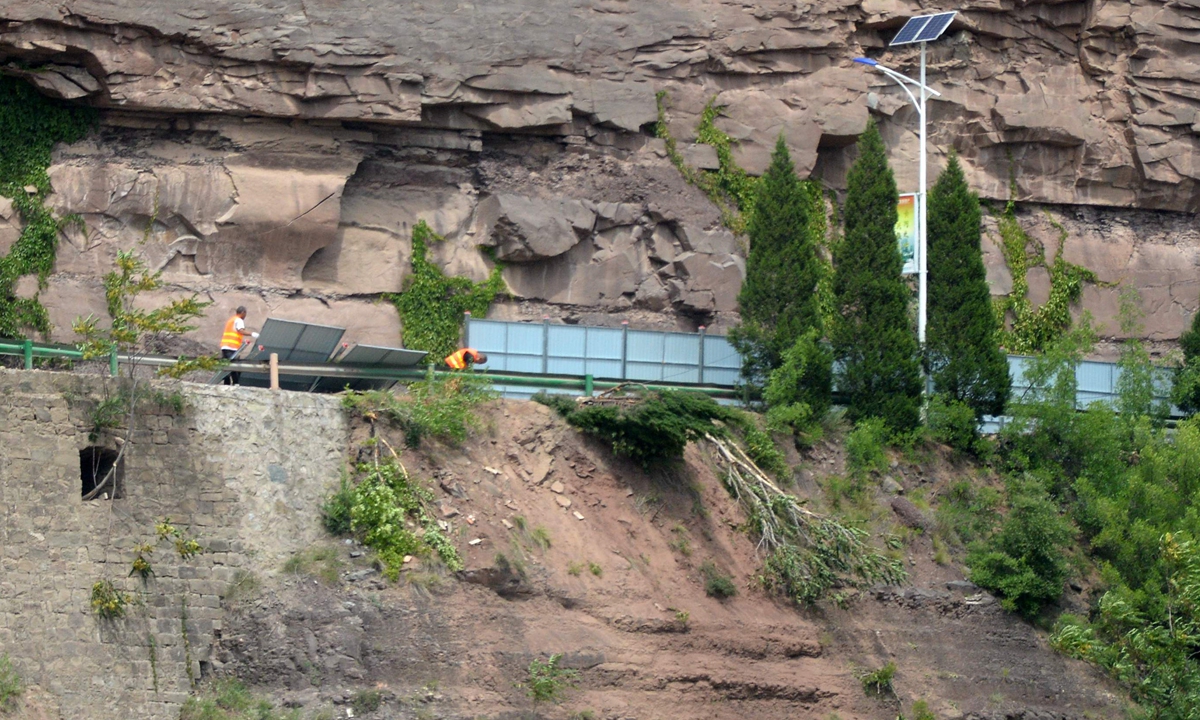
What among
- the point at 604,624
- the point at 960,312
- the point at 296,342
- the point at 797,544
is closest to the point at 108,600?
the point at 296,342

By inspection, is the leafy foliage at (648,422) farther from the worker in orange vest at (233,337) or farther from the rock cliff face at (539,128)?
the rock cliff face at (539,128)

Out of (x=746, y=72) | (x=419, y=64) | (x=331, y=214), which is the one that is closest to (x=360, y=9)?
(x=419, y=64)

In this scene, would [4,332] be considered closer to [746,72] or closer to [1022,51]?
[746,72]

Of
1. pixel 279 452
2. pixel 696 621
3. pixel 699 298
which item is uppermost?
pixel 699 298

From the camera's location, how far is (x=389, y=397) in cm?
2291

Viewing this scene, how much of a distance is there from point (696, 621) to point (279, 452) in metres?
5.83

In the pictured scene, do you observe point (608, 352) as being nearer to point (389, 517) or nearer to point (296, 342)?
point (296, 342)

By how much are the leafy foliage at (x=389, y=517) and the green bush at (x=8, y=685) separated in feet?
13.8

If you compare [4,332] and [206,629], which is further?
[4,332]

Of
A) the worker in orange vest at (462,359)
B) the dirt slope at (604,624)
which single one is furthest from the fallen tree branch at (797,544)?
the worker in orange vest at (462,359)

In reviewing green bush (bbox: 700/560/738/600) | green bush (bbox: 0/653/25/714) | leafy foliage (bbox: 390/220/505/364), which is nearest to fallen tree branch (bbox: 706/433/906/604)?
green bush (bbox: 700/560/738/600)

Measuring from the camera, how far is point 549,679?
21.2 m

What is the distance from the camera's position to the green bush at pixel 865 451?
27438 mm

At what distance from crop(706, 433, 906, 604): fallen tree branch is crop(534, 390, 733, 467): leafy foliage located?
85 cm
